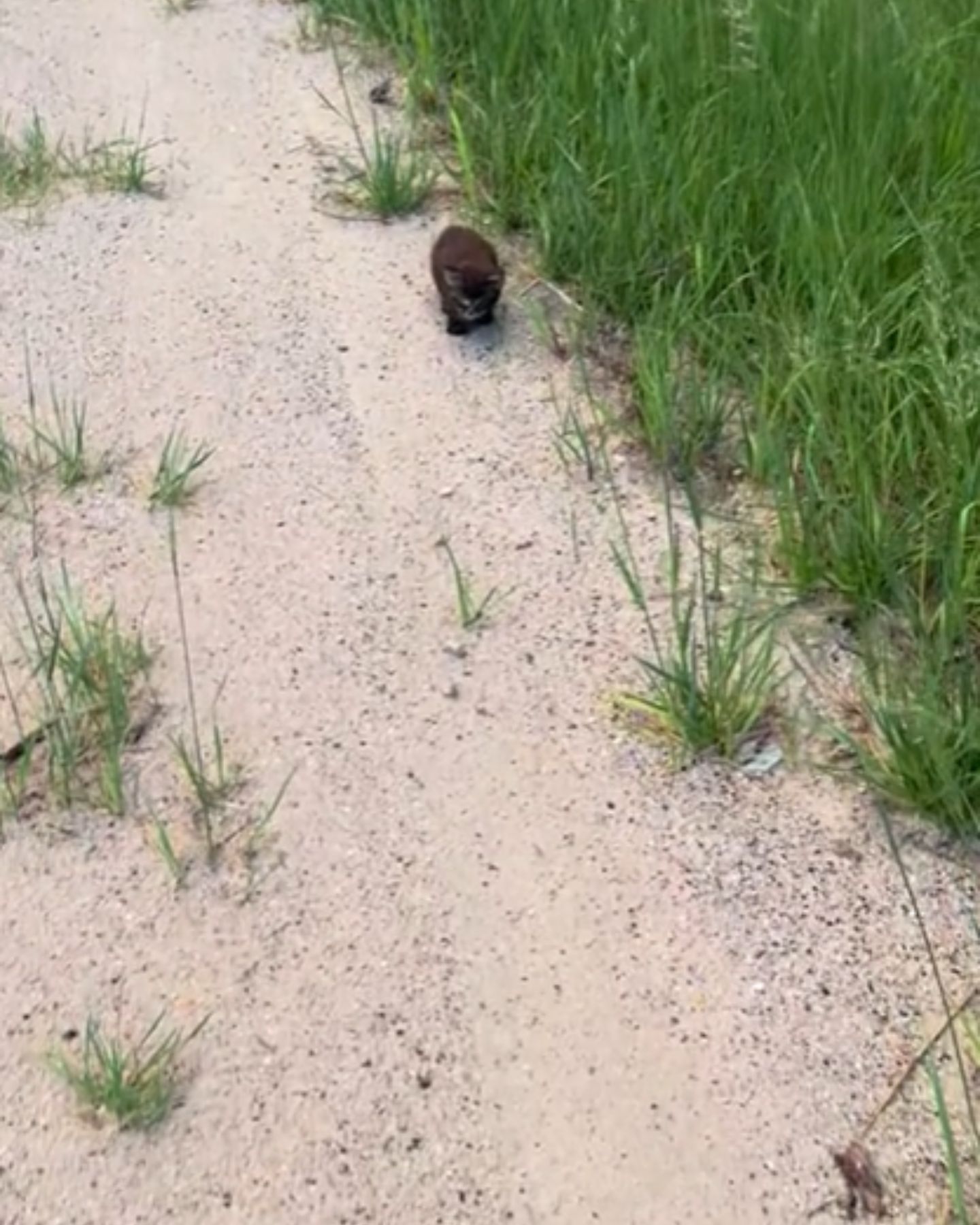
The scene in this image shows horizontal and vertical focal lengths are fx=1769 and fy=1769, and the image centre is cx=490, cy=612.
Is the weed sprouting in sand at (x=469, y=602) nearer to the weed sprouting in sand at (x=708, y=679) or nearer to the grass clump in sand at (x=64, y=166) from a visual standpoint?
the weed sprouting in sand at (x=708, y=679)

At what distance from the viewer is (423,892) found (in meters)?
2.34

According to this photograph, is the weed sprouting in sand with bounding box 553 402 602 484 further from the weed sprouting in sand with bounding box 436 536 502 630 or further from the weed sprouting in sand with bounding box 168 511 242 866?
the weed sprouting in sand with bounding box 168 511 242 866

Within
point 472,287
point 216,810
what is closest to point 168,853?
point 216,810

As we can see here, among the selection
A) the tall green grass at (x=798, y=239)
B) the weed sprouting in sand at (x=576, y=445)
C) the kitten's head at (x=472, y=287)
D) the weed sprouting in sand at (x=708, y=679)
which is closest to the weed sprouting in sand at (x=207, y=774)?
the weed sprouting in sand at (x=708, y=679)

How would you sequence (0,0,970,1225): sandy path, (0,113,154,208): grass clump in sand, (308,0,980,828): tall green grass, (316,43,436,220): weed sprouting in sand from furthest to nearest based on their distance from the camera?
(0,113,154,208): grass clump in sand < (316,43,436,220): weed sprouting in sand < (308,0,980,828): tall green grass < (0,0,970,1225): sandy path

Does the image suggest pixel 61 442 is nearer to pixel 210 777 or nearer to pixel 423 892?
pixel 210 777

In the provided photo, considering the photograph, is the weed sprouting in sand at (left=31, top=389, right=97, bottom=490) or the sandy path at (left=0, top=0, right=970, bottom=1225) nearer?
the sandy path at (left=0, top=0, right=970, bottom=1225)

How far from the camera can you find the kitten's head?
10.9 feet

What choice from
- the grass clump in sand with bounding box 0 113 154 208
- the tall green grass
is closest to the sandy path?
the tall green grass

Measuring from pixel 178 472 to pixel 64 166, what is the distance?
1301mm

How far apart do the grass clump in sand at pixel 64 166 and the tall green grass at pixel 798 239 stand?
719mm

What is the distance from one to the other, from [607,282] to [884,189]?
0.54m

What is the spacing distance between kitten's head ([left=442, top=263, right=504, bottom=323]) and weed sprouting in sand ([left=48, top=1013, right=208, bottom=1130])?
63.8 inches

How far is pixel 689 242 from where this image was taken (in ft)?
10.7
